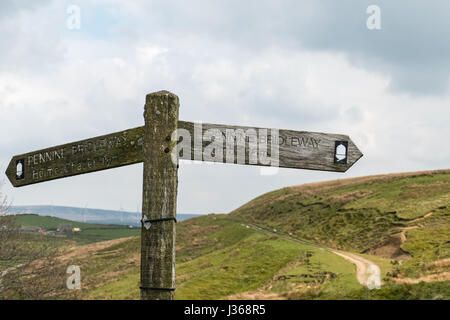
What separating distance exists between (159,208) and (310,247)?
2782 cm

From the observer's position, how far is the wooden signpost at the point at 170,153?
646 centimetres

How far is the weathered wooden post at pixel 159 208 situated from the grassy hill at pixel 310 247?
9.88m

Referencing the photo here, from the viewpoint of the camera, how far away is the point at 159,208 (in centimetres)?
646

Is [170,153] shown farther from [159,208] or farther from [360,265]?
[360,265]

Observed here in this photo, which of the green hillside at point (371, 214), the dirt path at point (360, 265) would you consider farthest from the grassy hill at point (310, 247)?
the dirt path at point (360, 265)

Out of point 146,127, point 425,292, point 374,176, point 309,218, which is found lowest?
point 425,292

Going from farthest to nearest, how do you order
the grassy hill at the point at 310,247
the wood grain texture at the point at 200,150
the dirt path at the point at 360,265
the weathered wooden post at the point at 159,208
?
the dirt path at the point at 360,265, the grassy hill at the point at 310,247, the wood grain texture at the point at 200,150, the weathered wooden post at the point at 159,208

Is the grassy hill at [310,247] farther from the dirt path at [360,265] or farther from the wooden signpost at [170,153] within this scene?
the wooden signpost at [170,153]

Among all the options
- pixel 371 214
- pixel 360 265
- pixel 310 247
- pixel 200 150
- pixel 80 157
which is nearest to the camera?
pixel 200 150

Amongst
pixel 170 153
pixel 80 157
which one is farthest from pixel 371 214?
pixel 170 153
